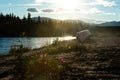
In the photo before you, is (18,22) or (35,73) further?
(18,22)

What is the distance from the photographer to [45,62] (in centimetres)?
1234

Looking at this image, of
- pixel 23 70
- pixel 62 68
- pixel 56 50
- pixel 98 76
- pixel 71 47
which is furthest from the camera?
pixel 71 47

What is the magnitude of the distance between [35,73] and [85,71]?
6.49 feet

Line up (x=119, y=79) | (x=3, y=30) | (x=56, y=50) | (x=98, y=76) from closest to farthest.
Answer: (x=119, y=79) < (x=98, y=76) < (x=56, y=50) < (x=3, y=30)

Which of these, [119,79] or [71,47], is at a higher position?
[119,79]

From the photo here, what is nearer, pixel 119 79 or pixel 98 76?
pixel 119 79

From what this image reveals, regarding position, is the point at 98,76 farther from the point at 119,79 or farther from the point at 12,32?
the point at 12,32

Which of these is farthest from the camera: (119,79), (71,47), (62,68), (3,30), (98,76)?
(3,30)

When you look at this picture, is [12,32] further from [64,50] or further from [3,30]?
[64,50]

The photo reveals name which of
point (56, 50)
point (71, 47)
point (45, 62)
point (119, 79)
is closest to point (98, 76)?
point (119, 79)

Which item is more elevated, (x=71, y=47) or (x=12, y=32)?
(x=71, y=47)

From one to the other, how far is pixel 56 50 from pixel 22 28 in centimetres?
17215

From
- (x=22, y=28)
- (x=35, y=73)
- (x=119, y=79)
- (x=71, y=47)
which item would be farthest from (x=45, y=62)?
(x=22, y=28)

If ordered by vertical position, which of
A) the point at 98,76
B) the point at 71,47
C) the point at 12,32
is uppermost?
the point at 98,76
